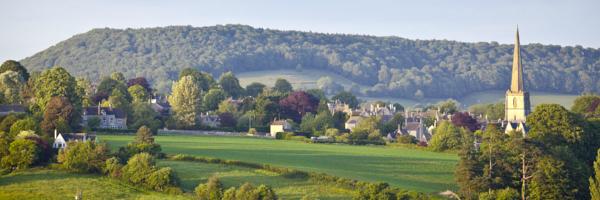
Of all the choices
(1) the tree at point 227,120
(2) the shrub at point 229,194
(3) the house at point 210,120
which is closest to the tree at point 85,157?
(2) the shrub at point 229,194

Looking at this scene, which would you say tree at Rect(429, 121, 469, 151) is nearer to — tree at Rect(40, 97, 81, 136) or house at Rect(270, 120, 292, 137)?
house at Rect(270, 120, 292, 137)

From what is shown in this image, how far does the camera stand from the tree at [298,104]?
356 ft

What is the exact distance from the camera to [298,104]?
111 meters

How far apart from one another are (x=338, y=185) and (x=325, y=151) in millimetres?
19147

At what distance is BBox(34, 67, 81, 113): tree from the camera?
8575 centimetres

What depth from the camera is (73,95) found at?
87625 millimetres

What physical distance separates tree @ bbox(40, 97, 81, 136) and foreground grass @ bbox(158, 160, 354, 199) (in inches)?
442

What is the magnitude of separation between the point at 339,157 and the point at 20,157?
2160 centimetres

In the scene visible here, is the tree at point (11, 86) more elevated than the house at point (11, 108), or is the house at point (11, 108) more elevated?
the tree at point (11, 86)

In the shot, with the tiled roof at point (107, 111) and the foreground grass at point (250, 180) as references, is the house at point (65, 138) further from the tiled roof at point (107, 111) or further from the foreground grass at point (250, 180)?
the tiled roof at point (107, 111)

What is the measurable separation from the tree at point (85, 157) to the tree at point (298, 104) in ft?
157

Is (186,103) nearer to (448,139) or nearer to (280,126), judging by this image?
(280,126)

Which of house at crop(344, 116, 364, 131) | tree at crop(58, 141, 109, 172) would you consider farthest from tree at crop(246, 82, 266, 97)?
tree at crop(58, 141, 109, 172)

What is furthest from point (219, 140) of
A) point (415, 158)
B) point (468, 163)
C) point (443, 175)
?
point (468, 163)
